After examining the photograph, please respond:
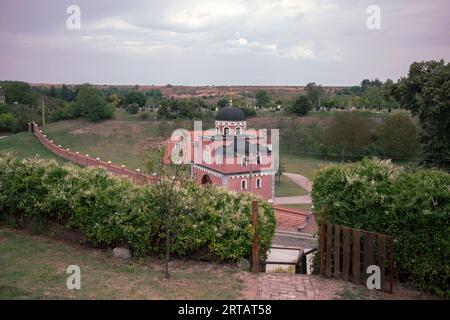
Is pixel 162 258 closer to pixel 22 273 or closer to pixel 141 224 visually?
pixel 141 224

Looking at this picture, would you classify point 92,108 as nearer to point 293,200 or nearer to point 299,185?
point 299,185

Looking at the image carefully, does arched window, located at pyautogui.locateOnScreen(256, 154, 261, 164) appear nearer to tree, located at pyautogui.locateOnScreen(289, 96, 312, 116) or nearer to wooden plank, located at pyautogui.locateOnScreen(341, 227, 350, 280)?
wooden plank, located at pyautogui.locateOnScreen(341, 227, 350, 280)

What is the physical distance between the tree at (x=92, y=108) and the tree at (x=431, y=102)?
44337 mm

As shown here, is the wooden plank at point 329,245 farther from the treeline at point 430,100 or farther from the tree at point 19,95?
the tree at point 19,95

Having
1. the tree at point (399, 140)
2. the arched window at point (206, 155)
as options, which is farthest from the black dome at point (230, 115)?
the tree at point (399, 140)

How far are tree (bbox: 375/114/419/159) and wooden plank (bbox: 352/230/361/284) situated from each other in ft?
130

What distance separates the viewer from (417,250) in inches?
336

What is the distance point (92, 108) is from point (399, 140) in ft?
132

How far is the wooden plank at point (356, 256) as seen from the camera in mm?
8680

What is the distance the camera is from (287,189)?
Answer: 114ft

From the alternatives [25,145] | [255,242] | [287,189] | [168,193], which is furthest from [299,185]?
[25,145]

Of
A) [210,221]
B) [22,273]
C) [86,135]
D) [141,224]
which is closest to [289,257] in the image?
[210,221]
